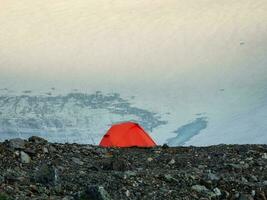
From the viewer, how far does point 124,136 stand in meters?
8.89

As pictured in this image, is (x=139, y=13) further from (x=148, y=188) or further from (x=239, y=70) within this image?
(x=148, y=188)

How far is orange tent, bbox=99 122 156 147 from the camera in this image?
28.9ft

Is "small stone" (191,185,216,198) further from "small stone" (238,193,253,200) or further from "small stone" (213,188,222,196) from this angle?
"small stone" (238,193,253,200)

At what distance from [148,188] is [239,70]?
11820mm

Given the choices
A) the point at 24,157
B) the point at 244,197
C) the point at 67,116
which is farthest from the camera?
the point at 67,116

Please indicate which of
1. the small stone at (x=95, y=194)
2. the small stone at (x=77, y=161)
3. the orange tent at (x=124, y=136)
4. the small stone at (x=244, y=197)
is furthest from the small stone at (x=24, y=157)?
the orange tent at (x=124, y=136)

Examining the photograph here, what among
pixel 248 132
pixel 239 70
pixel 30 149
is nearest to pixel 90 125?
pixel 248 132

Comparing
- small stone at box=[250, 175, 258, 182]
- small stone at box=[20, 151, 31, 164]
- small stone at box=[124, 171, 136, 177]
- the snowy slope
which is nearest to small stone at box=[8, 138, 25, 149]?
small stone at box=[20, 151, 31, 164]

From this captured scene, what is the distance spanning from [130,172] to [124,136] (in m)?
3.34

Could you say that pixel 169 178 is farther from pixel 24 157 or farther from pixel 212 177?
pixel 24 157

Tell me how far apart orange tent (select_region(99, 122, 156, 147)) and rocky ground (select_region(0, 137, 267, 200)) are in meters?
1.63

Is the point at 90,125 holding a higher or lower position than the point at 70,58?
lower

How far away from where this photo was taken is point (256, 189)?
533 cm

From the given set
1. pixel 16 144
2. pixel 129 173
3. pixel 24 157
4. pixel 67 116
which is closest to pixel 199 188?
pixel 129 173
